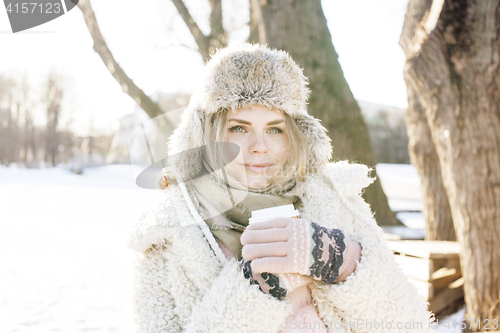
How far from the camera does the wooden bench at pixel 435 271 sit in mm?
2684

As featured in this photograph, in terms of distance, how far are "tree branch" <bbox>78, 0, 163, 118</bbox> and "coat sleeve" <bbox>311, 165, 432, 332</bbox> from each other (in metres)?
3.66

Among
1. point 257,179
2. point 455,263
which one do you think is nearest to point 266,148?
point 257,179

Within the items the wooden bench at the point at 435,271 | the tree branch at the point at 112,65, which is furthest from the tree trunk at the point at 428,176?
the tree branch at the point at 112,65

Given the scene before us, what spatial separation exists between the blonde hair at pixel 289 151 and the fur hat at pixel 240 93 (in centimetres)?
3

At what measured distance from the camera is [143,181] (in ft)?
4.80

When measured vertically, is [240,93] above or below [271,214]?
above

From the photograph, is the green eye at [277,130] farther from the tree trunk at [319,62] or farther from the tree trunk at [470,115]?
the tree trunk at [319,62]

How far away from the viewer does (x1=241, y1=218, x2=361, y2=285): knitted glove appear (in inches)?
40.4

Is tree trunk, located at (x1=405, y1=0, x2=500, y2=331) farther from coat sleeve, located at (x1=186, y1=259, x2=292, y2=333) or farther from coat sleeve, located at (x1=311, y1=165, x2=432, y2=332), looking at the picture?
coat sleeve, located at (x1=186, y1=259, x2=292, y2=333)

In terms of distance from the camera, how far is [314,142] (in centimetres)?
143

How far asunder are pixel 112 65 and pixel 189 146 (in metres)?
3.26

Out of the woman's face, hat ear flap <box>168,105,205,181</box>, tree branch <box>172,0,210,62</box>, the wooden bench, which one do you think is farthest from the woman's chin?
tree branch <box>172,0,210,62</box>

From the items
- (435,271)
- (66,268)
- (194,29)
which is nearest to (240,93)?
(435,271)

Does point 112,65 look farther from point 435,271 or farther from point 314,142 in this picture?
point 435,271
